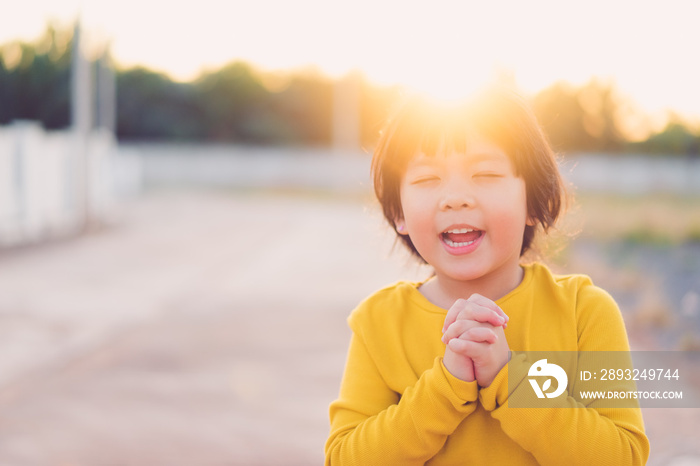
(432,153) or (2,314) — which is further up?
(432,153)

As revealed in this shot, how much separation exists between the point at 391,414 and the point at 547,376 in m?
0.29

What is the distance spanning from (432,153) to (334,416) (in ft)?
1.84

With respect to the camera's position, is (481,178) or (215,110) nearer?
(481,178)

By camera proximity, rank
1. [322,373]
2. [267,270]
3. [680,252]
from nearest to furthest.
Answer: [322,373], [267,270], [680,252]

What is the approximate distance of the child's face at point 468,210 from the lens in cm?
148

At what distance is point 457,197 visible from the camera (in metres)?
1.47

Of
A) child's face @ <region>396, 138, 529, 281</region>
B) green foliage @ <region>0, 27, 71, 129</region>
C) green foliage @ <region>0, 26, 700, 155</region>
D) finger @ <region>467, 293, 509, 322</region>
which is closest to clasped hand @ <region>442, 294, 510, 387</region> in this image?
finger @ <region>467, 293, 509, 322</region>

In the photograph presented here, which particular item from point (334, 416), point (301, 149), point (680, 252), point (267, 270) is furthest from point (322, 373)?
point (301, 149)

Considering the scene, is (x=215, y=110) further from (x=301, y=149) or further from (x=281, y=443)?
(x=281, y=443)

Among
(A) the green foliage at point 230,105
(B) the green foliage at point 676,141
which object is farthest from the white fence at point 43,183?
(B) the green foliage at point 676,141

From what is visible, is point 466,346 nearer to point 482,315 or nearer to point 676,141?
point 482,315

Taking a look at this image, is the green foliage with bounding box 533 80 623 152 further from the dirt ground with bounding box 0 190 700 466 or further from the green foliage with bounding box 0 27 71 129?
the dirt ground with bounding box 0 190 700 466

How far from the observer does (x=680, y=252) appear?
10.8 meters

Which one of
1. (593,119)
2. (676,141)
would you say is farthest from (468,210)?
(676,141)
